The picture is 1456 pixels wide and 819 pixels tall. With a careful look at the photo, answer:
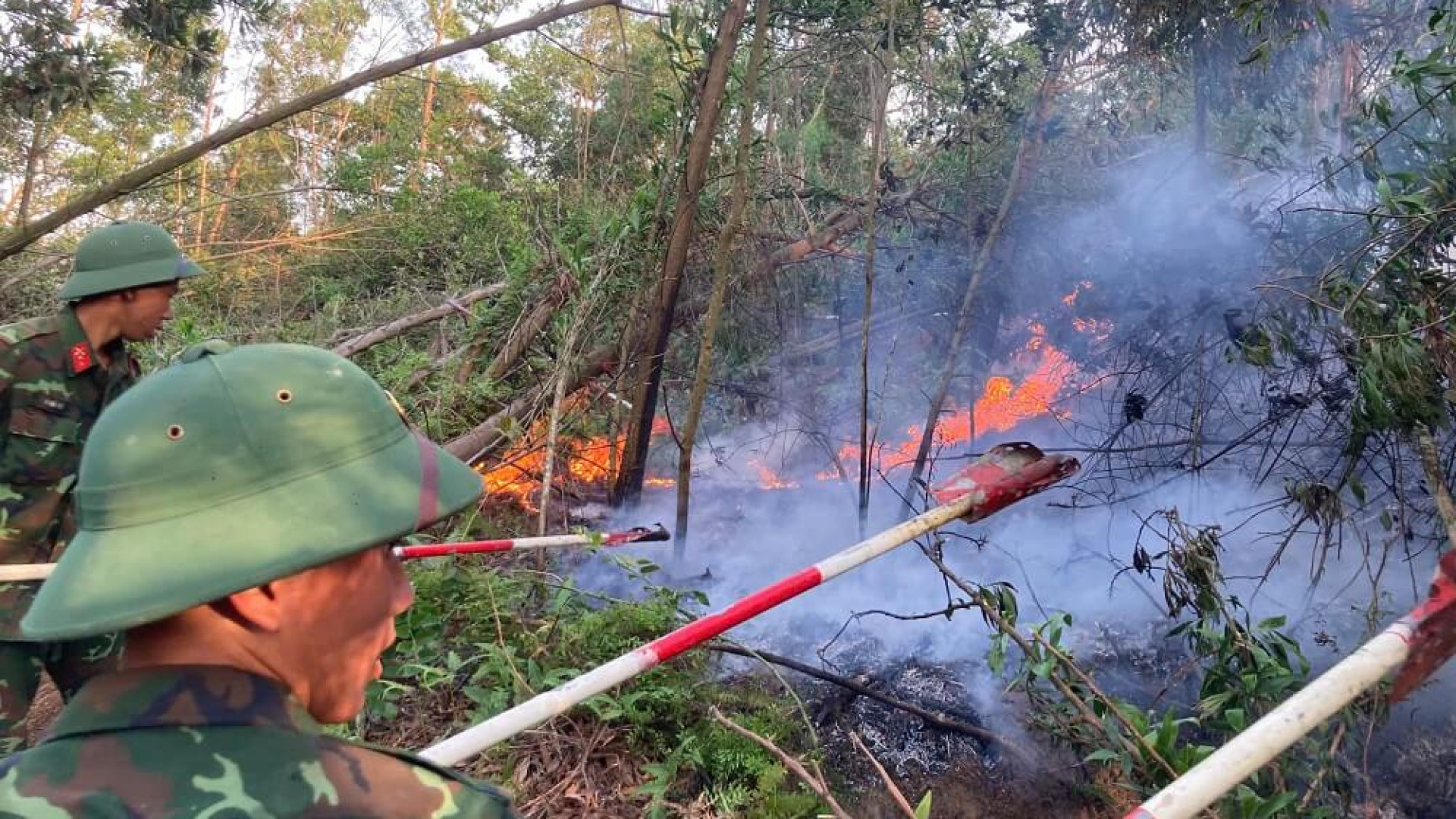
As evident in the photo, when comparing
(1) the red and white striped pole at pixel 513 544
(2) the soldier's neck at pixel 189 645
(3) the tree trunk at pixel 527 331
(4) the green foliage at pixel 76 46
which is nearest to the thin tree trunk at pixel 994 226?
(1) the red and white striped pole at pixel 513 544

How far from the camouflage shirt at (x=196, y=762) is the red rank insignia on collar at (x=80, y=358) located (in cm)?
251

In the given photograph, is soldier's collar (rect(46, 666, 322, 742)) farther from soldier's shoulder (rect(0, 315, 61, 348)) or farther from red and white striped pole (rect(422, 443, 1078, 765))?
soldier's shoulder (rect(0, 315, 61, 348))

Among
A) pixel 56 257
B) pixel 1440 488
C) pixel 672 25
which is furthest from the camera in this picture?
pixel 56 257

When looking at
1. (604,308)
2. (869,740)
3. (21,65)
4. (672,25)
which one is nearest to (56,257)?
(21,65)

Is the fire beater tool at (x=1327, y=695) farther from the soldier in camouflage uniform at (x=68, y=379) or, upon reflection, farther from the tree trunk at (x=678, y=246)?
the tree trunk at (x=678, y=246)

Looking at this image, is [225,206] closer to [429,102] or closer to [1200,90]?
[429,102]

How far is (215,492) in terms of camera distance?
95cm

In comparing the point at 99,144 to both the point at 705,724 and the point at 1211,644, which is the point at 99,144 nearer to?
the point at 705,724

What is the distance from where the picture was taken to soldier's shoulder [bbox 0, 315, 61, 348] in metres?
2.85

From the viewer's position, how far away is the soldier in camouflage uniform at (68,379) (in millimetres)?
2820

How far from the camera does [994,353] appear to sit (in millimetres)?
8461

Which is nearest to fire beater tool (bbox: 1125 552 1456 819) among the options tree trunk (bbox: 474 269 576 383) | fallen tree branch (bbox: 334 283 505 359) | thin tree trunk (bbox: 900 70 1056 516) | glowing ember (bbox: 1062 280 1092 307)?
thin tree trunk (bbox: 900 70 1056 516)

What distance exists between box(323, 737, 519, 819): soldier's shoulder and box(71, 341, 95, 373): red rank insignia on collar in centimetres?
268

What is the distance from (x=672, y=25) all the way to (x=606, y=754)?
4.26m
